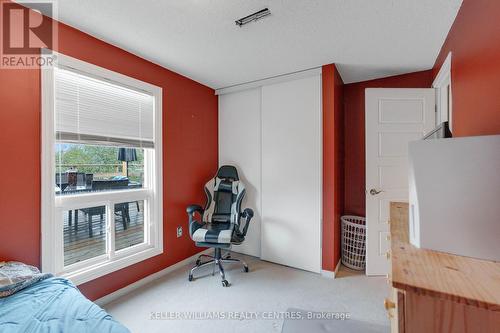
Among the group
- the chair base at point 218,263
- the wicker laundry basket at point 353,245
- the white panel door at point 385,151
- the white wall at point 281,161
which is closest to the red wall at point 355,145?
the wicker laundry basket at point 353,245

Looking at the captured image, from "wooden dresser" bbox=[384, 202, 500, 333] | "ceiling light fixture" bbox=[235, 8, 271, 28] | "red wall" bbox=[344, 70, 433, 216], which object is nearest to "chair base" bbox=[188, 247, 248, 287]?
"red wall" bbox=[344, 70, 433, 216]

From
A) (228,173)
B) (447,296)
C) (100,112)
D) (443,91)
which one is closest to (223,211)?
(228,173)

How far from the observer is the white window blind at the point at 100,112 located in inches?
70.4

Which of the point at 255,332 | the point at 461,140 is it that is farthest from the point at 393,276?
the point at 255,332

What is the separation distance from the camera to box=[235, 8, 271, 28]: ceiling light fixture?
5.30ft

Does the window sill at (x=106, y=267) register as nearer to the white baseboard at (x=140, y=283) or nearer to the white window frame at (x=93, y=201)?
the white window frame at (x=93, y=201)

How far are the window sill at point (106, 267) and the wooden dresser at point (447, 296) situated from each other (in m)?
2.23

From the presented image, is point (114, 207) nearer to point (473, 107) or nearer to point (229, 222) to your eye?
point (229, 222)

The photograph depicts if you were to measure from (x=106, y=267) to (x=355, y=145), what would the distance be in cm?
314

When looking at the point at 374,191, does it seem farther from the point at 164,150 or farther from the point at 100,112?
the point at 100,112

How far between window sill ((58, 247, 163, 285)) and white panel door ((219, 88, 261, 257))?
4.10 ft

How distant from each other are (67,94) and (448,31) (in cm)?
312

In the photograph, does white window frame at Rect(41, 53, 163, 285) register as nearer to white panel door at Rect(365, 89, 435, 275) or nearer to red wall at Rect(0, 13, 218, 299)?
red wall at Rect(0, 13, 218, 299)

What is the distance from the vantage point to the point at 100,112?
2.02 metres
